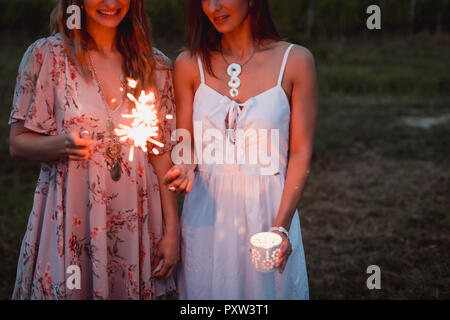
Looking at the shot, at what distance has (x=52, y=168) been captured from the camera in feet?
7.32

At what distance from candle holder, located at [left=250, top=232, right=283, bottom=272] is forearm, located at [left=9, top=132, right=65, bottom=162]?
3.00 ft

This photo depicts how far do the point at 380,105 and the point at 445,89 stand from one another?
3715mm

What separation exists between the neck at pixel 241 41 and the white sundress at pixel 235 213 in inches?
7.8

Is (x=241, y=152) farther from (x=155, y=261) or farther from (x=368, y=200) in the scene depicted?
(x=368, y=200)

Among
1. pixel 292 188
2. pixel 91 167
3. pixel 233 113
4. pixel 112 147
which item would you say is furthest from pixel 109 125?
pixel 292 188

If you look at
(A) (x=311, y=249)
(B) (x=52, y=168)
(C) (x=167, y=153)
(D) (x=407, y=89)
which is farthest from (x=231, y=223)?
(D) (x=407, y=89)

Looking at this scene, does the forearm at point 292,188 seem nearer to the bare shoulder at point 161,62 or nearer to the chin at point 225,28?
the chin at point 225,28

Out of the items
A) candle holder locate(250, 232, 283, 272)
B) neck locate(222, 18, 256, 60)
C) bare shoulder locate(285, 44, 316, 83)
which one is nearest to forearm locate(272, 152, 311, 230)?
candle holder locate(250, 232, 283, 272)

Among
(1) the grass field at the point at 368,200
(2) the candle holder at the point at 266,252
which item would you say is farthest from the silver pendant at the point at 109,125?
(1) the grass field at the point at 368,200

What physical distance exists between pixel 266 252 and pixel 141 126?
805 millimetres

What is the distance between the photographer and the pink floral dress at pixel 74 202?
2154 mm

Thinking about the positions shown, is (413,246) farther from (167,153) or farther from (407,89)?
(407,89)

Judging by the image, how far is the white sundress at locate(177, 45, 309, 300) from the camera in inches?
88.8

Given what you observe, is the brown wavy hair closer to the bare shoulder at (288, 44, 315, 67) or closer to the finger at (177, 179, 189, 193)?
the finger at (177, 179, 189, 193)
